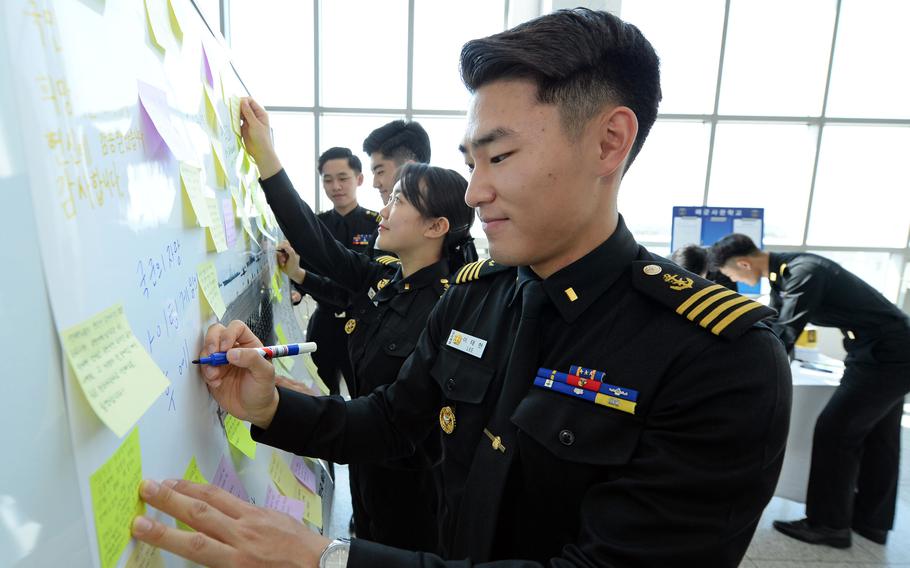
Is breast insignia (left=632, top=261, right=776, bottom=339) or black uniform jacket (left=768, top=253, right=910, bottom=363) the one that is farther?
black uniform jacket (left=768, top=253, right=910, bottom=363)

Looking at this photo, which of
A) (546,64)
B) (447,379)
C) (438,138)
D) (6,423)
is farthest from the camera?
(438,138)

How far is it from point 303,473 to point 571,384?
82 centimetres

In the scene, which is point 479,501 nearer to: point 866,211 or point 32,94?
point 32,94

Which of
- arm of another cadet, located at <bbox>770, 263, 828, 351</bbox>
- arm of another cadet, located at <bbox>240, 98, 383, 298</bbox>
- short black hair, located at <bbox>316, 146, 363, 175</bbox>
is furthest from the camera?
short black hair, located at <bbox>316, 146, 363, 175</bbox>

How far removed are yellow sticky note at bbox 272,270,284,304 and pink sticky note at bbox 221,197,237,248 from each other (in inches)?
18.9

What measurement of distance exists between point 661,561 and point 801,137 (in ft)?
17.4

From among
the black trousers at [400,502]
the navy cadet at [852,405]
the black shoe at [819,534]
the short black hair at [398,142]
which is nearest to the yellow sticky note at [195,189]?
the black trousers at [400,502]

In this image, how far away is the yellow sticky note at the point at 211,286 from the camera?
29.0 inches

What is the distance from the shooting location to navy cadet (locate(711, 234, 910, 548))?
2.28 metres

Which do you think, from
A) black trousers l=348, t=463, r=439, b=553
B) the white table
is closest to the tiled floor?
the white table

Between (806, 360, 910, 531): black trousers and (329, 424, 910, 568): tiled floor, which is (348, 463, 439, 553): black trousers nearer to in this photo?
(329, 424, 910, 568): tiled floor

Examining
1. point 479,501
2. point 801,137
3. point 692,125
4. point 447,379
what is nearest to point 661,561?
point 479,501

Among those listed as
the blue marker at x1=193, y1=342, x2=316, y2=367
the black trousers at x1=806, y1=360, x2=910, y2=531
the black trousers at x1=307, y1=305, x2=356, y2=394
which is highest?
the blue marker at x1=193, y1=342, x2=316, y2=367

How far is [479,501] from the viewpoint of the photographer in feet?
2.48
